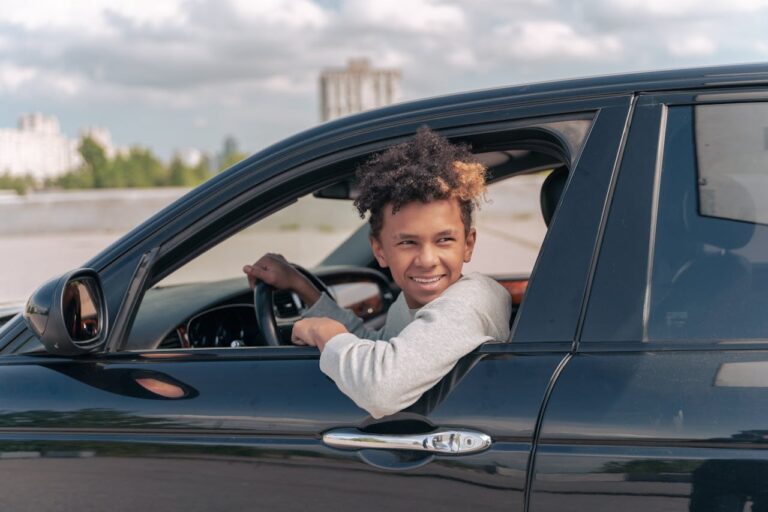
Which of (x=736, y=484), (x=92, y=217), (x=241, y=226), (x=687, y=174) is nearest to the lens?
(x=736, y=484)

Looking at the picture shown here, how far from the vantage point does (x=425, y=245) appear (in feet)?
6.08

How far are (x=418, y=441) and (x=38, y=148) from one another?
6803 inches

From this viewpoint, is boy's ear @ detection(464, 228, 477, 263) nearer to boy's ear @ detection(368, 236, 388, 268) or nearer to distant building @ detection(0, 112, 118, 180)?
boy's ear @ detection(368, 236, 388, 268)

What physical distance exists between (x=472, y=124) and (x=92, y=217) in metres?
22.2

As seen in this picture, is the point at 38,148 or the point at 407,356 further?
the point at 38,148

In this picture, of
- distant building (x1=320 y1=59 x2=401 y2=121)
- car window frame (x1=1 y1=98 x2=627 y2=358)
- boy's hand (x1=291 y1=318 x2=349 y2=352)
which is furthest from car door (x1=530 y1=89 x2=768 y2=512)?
distant building (x1=320 y1=59 x2=401 y2=121)

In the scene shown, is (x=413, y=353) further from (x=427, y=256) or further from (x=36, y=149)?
(x=36, y=149)

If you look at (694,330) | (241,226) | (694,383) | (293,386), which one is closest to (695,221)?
(694,330)

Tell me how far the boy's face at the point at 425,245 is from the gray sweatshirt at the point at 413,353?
0.33ft

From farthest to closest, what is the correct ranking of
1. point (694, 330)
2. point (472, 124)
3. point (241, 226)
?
point (241, 226) → point (472, 124) → point (694, 330)

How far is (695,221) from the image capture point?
1.64 metres

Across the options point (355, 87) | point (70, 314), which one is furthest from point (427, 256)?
point (355, 87)

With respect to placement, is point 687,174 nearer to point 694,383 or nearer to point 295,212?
point 694,383

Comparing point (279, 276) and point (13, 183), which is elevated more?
point (13, 183)
